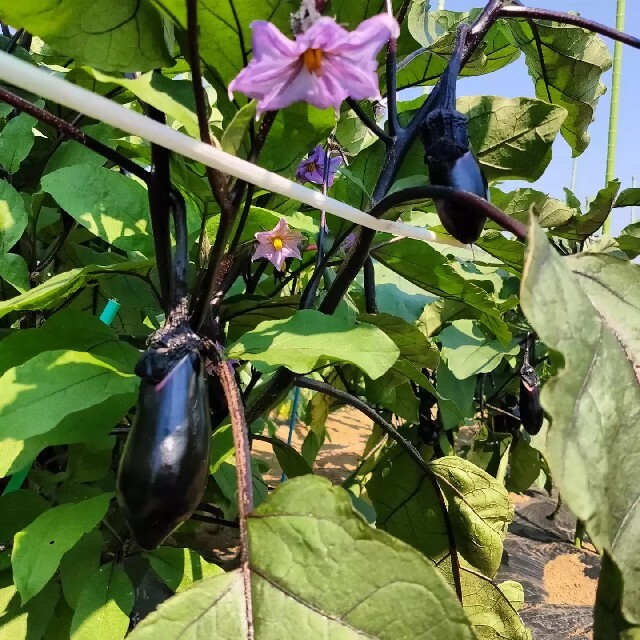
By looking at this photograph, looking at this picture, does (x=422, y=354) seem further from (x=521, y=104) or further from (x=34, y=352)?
(x=34, y=352)

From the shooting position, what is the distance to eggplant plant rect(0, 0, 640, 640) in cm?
29

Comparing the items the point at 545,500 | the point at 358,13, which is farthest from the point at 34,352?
the point at 545,500

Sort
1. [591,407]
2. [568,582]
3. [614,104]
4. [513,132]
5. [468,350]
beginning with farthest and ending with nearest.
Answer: [614,104], [568,582], [468,350], [513,132], [591,407]

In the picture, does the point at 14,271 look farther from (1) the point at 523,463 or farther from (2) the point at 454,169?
(1) the point at 523,463

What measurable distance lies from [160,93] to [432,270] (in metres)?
0.40

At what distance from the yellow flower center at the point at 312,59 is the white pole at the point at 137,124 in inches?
2.1

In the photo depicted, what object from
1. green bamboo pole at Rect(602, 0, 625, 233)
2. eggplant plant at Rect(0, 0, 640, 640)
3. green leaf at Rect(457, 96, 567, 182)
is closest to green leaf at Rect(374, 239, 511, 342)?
eggplant plant at Rect(0, 0, 640, 640)

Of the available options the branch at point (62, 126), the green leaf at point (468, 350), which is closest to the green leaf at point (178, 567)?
the branch at point (62, 126)

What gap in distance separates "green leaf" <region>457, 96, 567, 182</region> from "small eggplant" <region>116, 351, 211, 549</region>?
0.33 m

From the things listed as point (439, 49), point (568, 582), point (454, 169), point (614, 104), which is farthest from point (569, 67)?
point (614, 104)

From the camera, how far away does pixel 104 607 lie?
0.53 metres

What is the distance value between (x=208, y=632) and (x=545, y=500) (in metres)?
2.43

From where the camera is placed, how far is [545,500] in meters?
2.49

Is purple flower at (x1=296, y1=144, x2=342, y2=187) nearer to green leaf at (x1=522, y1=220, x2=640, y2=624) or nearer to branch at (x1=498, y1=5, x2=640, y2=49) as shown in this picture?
branch at (x1=498, y1=5, x2=640, y2=49)
